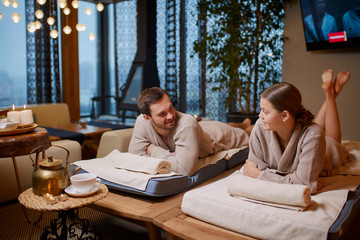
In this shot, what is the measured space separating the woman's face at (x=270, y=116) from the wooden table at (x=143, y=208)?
668 millimetres

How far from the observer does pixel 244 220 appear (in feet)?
5.00

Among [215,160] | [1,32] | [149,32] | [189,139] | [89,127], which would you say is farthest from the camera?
[149,32]

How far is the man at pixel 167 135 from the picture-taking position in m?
2.19

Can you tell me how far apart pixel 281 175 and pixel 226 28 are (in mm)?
3232

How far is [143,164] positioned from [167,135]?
0.37 meters

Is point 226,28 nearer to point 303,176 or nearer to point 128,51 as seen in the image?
point 128,51

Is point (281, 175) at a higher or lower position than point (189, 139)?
lower

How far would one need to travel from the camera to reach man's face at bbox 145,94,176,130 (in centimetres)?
219

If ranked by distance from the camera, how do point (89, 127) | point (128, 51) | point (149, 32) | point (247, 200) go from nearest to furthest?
point (247, 200), point (89, 127), point (149, 32), point (128, 51)

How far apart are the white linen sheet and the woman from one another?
14 centimetres

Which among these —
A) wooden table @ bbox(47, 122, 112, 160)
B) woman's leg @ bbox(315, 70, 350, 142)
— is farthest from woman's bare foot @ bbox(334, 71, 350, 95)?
wooden table @ bbox(47, 122, 112, 160)

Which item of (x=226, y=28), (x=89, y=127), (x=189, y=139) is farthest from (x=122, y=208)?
(x=226, y=28)

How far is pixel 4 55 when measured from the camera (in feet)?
18.7

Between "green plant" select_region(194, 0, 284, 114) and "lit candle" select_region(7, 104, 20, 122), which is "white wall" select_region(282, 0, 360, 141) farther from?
"lit candle" select_region(7, 104, 20, 122)
